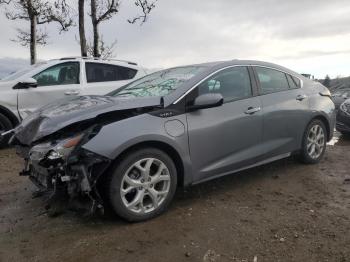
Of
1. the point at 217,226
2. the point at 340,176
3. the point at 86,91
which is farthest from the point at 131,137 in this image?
the point at 86,91

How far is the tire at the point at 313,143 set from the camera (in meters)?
5.73

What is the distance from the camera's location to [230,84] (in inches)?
190

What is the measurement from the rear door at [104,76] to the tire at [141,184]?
432 cm

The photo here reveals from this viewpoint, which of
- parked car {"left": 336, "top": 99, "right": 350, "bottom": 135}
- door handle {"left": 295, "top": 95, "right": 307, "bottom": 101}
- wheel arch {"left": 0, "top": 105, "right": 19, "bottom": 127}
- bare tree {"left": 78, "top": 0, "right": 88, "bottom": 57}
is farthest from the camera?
bare tree {"left": 78, "top": 0, "right": 88, "bottom": 57}

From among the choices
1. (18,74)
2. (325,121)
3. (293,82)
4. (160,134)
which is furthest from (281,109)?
(18,74)

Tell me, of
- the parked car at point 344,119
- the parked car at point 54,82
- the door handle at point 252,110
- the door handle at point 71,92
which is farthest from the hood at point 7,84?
the parked car at point 344,119

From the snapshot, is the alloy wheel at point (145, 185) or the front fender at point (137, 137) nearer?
the front fender at point (137, 137)

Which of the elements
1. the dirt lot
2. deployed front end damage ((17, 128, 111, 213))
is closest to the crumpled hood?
deployed front end damage ((17, 128, 111, 213))

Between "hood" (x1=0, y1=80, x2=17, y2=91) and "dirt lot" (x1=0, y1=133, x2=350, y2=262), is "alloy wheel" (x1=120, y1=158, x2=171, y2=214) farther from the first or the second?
"hood" (x1=0, y1=80, x2=17, y2=91)

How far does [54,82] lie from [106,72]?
109 centimetres

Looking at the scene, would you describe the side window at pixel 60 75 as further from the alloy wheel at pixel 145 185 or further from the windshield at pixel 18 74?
the alloy wheel at pixel 145 185

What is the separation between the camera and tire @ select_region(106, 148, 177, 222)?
3713mm

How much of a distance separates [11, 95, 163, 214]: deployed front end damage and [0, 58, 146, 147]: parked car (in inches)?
133

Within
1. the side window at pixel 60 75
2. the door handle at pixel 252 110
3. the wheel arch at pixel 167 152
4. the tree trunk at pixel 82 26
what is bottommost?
the wheel arch at pixel 167 152
